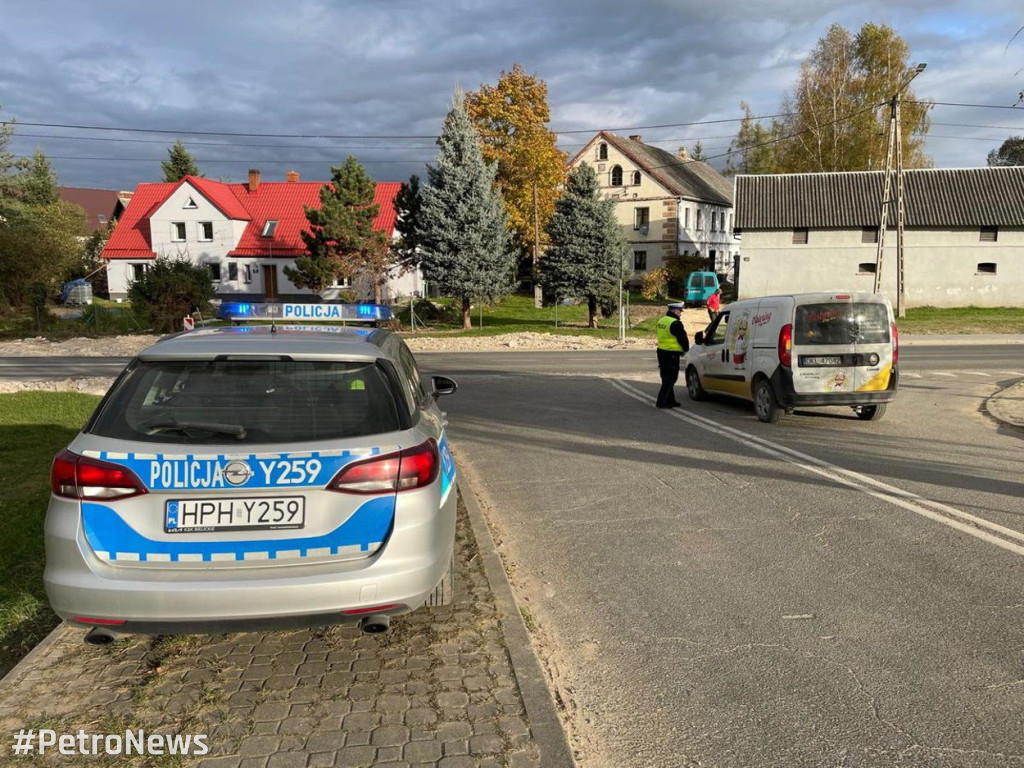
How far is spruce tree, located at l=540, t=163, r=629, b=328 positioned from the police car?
26.2 m

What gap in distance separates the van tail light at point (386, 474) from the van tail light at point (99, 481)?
83 centimetres

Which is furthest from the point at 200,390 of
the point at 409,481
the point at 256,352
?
the point at 409,481

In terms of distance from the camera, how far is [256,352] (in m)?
3.59

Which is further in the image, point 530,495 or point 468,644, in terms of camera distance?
point 530,495

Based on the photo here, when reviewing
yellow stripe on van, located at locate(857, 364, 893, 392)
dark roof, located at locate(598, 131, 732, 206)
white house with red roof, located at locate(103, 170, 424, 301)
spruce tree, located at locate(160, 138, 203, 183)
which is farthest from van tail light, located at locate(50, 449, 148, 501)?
spruce tree, located at locate(160, 138, 203, 183)

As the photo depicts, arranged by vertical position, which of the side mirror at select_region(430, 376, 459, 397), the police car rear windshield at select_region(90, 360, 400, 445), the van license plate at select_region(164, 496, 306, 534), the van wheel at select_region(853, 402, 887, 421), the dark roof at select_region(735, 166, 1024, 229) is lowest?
the van wheel at select_region(853, 402, 887, 421)

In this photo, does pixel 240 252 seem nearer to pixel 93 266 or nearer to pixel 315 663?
pixel 93 266

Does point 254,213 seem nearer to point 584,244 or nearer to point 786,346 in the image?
point 584,244

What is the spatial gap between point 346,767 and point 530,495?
13.9 ft

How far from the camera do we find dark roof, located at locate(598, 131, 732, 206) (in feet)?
168

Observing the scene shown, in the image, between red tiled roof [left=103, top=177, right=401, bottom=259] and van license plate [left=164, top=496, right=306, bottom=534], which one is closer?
van license plate [left=164, top=496, right=306, bottom=534]

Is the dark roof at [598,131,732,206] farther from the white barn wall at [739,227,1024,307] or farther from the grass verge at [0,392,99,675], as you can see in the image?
the grass verge at [0,392,99,675]

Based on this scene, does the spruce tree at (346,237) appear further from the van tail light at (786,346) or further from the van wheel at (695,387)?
the van tail light at (786,346)

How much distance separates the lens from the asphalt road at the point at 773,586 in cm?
315
